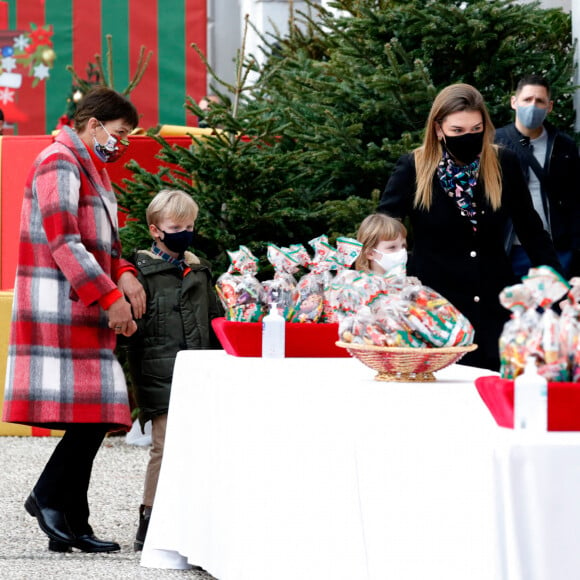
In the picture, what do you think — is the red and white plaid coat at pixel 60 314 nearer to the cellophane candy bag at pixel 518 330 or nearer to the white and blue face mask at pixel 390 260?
the white and blue face mask at pixel 390 260

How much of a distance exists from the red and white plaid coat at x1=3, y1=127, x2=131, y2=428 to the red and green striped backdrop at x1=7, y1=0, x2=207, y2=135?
11057 millimetres

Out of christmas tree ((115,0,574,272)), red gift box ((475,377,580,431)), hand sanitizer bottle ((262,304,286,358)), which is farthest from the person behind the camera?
christmas tree ((115,0,574,272))

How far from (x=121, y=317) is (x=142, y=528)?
880mm

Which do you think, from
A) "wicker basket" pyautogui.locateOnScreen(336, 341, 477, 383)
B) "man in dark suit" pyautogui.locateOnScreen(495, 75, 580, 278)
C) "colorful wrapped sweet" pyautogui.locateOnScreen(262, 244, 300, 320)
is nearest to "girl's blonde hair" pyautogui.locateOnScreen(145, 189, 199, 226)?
"colorful wrapped sweet" pyautogui.locateOnScreen(262, 244, 300, 320)

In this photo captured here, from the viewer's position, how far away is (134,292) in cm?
459

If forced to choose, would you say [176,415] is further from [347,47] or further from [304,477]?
[347,47]

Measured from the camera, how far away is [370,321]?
3.23m

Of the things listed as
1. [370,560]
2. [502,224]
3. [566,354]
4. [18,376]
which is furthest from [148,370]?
[566,354]

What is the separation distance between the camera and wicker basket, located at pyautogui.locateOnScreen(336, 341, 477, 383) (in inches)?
124

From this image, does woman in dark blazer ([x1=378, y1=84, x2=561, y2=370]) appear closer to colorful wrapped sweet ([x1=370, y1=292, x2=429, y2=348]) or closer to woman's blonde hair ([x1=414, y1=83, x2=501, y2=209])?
woman's blonde hair ([x1=414, y1=83, x2=501, y2=209])

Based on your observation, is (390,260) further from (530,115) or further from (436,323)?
(530,115)

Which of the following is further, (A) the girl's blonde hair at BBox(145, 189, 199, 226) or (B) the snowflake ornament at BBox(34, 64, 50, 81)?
(B) the snowflake ornament at BBox(34, 64, 50, 81)

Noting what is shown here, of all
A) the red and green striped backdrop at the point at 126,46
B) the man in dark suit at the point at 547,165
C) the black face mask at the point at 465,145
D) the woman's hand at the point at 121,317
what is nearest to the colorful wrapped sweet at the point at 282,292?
the woman's hand at the point at 121,317

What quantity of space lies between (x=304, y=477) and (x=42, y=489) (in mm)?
1697
